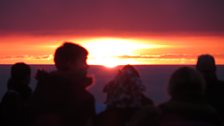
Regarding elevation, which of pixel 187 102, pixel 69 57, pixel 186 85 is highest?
pixel 69 57

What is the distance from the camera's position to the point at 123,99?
20.4ft

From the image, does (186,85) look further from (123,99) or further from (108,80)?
(108,80)

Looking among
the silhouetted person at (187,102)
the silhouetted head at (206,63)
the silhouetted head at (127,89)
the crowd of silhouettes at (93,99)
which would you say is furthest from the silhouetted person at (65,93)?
the silhouetted head at (206,63)

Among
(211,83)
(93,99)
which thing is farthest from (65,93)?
(211,83)

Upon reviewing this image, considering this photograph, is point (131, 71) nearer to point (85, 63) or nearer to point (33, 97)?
point (85, 63)

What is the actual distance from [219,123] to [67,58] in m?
1.45

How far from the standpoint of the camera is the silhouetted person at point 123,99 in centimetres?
619

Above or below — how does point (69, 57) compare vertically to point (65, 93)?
above

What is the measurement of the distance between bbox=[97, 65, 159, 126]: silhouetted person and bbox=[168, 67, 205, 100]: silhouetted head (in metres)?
1.51

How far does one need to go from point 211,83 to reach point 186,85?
240 centimetres

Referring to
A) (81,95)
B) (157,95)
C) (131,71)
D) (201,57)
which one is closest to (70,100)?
(81,95)

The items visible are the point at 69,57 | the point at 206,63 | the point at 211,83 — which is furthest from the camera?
the point at 211,83

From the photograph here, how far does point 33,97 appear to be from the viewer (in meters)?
5.34

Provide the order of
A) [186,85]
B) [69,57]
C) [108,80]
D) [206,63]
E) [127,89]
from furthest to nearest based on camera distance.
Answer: [108,80], [206,63], [127,89], [69,57], [186,85]
